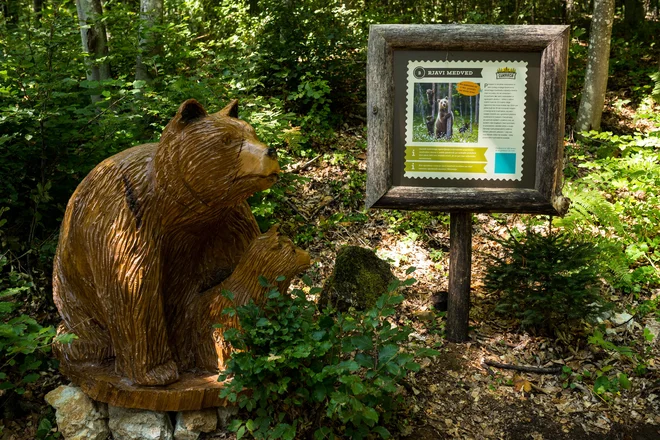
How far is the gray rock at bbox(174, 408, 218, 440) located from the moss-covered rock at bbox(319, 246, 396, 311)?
1.53 m

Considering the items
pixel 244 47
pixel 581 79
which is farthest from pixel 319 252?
pixel 581 79

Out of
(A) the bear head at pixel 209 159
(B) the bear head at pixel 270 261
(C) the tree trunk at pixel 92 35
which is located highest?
(C) the tree trunk at pixel 92 35

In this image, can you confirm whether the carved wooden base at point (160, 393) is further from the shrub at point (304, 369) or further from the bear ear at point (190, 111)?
the bear ear at point (190, 111)

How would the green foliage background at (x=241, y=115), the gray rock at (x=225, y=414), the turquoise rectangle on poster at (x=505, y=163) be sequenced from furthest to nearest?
the green foliage background at (x=241, y=115), the turquoise rectangle on poster at (x=505, y=163), the gray rock at (x=225, y=414)

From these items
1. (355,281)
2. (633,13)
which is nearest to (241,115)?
(355,281)

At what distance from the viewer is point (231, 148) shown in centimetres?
276

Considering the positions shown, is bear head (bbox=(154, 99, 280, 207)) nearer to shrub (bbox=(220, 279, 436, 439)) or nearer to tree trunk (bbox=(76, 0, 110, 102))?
shrub (bbox=(220, 279, 436, 439))

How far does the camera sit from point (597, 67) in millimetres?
7504

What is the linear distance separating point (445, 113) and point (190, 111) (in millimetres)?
1664

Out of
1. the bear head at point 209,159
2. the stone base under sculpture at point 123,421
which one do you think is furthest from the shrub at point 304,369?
the bear head at point 209,159

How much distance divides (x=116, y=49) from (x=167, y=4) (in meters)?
3.45

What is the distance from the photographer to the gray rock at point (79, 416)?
123 inches

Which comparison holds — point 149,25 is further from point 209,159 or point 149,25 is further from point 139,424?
point 139,424

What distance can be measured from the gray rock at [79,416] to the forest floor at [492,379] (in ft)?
1.12
